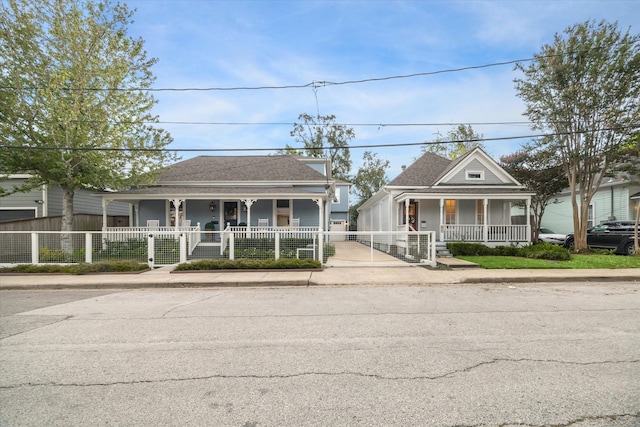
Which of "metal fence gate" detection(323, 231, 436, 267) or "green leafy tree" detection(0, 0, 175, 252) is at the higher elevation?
"green leafy tree" detection(0, 0, 175, 252)

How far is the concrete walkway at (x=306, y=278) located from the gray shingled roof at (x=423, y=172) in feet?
29.8

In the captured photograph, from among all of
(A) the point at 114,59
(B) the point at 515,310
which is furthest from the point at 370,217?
(B) the point at 515,310

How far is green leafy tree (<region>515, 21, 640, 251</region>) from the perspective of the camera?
49.4ft

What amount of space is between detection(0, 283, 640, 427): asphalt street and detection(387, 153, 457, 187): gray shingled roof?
13430 millimetres

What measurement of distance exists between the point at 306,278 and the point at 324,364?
6637 mm

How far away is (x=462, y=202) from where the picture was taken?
762 inches

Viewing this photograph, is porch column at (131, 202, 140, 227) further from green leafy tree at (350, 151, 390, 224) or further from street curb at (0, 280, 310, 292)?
green leafy tree at (350, 151, 390, 224)

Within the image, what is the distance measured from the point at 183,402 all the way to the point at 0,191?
17.6 meters

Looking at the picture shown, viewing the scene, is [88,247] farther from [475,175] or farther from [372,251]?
→ [475,175]

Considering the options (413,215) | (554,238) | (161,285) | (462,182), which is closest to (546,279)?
(413,215)

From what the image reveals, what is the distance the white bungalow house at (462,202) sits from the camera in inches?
698

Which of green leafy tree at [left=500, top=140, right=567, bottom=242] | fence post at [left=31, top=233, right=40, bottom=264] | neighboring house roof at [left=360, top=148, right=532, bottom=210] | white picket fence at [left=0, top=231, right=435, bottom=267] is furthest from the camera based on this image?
green leafy tree at [left=500, top=140, right=567, bottom=242]

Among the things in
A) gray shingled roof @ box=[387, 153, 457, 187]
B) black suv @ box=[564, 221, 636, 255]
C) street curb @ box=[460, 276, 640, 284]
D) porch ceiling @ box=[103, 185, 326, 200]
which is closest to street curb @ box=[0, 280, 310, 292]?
street curb @ box=[460, 276, 640, 284]

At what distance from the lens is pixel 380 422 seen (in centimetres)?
282
